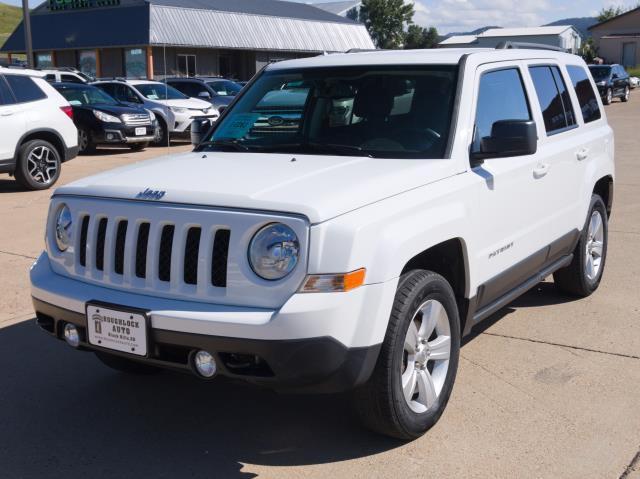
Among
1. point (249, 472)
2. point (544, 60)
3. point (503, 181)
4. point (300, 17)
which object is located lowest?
point (249, 472)

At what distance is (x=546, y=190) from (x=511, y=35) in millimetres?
71938

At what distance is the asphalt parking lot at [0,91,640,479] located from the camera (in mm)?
3699

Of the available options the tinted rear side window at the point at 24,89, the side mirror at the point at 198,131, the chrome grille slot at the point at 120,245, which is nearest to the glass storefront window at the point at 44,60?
the tinted rear side window at the point at 24,89

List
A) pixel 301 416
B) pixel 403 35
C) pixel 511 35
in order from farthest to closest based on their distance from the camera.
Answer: pixel 403 35 < pixel 511 35 < pixel 301 416

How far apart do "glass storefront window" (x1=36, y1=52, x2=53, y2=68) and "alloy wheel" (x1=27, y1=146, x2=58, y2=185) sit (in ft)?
124

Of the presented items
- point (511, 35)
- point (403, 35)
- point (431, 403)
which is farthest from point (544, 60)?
point (403, 35)

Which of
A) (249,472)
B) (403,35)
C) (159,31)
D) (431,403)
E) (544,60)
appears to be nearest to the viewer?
(249,472)

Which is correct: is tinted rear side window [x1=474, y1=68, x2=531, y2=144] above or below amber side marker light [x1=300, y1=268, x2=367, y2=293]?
above

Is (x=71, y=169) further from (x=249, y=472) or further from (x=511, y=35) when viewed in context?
(x=511, y=35)

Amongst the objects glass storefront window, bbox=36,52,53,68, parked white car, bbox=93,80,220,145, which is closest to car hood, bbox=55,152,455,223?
parked white car, bbox=93,80,220,145

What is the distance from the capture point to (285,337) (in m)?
3.25

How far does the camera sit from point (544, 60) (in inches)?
219

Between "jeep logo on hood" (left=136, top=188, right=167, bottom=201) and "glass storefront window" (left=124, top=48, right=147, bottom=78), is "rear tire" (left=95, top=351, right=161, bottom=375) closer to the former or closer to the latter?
"jeep logo on hood" (left=136, top=188, right=167, bottom=201)

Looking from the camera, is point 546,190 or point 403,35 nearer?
point 546,190
